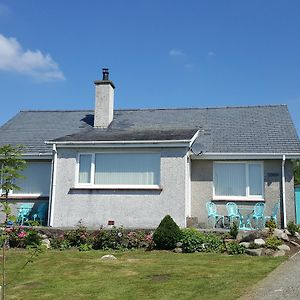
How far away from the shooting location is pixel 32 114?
23109mm

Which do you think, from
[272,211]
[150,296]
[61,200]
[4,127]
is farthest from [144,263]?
[4,127]

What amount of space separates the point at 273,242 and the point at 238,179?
4.95 metres

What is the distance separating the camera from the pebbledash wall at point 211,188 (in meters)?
16.7

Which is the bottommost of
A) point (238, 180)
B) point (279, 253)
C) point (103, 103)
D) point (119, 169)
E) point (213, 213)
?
point (279, 253)

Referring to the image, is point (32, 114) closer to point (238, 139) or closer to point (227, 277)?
point (238, 139)

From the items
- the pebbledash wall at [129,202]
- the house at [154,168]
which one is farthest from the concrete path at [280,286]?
the house at [154,168]

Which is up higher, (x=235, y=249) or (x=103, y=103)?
(x=103, y=103)

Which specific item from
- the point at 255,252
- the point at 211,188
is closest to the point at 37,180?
the point at 211,188

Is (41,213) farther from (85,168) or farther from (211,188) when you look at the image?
(211,188)

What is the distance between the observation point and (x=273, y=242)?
41.5ft

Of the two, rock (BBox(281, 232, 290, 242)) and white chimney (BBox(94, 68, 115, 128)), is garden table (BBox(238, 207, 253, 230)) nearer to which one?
rock (BBox(281, 232, 290, 242))

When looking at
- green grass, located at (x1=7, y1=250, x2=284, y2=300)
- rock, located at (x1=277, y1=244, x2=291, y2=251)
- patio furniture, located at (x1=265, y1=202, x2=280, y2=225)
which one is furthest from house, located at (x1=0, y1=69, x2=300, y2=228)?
rock, located at (x1=277, y1=244, x2=291, y2=251)

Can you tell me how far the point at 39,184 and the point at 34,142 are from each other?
2.14 metres

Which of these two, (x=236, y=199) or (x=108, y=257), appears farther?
(x=236, y=199)
